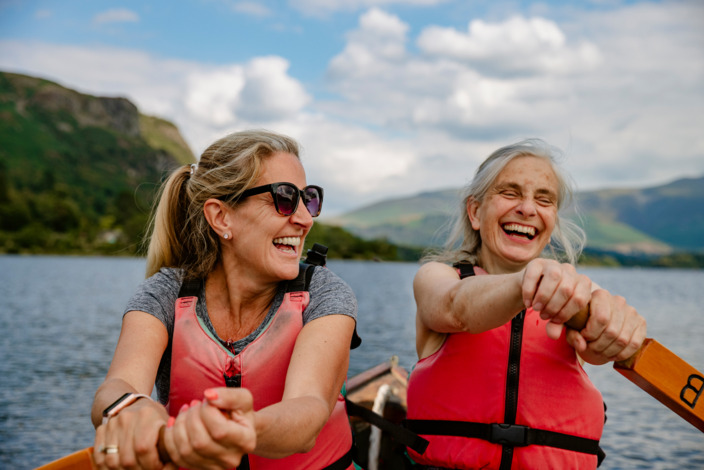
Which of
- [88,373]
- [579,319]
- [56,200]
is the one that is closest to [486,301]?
[579,319]

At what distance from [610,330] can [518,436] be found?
1.21 m

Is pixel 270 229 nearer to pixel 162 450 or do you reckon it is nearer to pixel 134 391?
pixel 134 391

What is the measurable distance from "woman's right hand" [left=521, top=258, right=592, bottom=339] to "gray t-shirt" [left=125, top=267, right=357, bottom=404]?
106cm

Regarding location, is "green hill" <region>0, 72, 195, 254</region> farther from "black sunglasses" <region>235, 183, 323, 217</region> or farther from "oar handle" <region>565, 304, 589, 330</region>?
"oar handle" <region>565, 304, 589, 330</region>

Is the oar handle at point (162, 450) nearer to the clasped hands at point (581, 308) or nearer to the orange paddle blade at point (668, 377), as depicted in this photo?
the clasped hands at point (581, 308)

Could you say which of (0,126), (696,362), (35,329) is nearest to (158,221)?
(696,362)

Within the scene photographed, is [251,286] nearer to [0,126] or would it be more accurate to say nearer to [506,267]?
[506,267]

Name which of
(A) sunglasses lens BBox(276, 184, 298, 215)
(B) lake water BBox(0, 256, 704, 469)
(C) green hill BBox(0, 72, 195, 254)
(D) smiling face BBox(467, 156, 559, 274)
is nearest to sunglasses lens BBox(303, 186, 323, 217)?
(A) sunglasses lens BBox(276, 184, 298, 215)

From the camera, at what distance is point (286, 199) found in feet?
10.7

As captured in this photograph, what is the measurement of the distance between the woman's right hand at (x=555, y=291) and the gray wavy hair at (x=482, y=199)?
4.90 ft

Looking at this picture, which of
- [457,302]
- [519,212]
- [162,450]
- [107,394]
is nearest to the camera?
[162,450]

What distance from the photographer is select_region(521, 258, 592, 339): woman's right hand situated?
7.59ft

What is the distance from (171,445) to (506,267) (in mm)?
2461

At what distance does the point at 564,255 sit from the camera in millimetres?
4527
